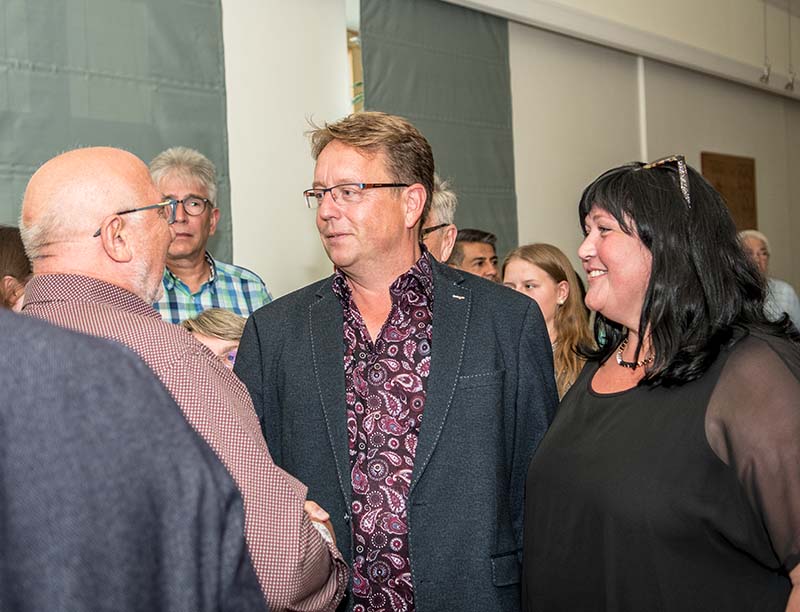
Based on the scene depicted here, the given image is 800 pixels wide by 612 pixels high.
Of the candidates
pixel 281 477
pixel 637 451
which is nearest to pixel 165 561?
pixel 281 477

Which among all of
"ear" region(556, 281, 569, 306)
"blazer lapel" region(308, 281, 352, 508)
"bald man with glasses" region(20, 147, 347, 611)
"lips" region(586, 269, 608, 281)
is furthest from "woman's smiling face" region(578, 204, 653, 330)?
"ear" region(556, 281, 569, 306)

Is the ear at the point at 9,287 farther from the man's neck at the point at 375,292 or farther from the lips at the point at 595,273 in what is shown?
the lips at the point at 595,273

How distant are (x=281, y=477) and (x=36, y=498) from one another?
0.89 metres

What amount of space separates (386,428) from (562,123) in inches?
210

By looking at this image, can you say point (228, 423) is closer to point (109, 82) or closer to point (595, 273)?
point (595, 273)

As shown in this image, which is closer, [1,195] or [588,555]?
[588,555]

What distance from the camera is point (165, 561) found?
2.15 ft

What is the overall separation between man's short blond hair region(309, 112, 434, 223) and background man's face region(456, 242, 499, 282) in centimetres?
235

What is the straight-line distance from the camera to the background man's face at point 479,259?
4738 millimetres

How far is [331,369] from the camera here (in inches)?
87.0

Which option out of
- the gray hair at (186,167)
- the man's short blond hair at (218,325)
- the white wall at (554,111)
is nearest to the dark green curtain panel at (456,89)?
the white wall at (554,111)

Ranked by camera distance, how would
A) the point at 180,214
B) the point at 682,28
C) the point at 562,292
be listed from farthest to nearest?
the point at 682,28, the point at 562,292, the point at 180,214

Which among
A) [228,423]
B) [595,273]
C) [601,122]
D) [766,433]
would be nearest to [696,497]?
[766,433]

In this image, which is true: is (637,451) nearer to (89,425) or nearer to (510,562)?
(510,562)
